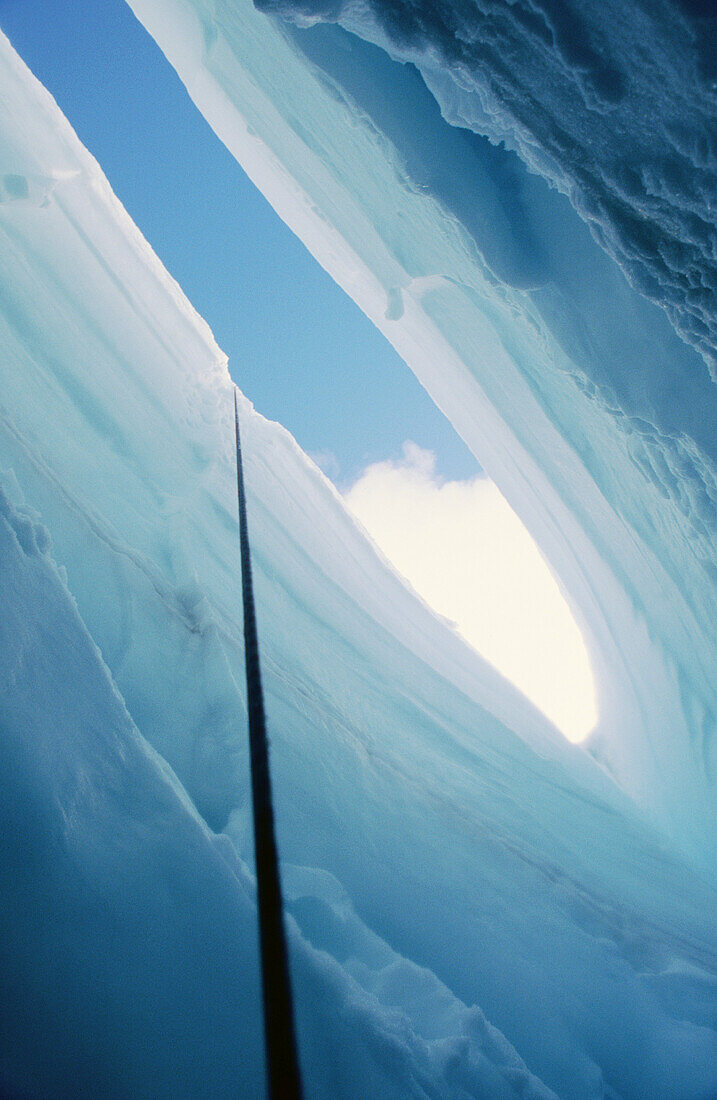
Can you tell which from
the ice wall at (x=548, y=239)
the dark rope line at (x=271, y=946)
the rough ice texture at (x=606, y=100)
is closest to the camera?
the dark rope line at (x=271, y=946)

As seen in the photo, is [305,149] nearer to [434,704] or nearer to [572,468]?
[572,468]

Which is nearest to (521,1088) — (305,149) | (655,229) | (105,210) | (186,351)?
(655,229)

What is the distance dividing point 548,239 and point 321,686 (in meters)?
2.84

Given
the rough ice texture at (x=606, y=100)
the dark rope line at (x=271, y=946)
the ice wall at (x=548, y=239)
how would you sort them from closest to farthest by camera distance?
the dark rope line at (x=271, y=946), the rough ice texture at (x=606, y=100), the ice wall at (x=548, y=239)

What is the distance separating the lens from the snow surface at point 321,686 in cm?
136

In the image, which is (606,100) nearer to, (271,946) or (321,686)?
(271,946)

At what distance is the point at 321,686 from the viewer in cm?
368

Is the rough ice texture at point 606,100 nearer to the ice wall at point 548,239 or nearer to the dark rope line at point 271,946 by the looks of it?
the ice wall at point 548,239

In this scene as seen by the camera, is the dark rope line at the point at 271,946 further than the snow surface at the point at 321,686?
No

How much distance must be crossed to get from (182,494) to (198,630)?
4.22ft

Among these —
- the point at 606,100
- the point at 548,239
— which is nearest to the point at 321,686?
the point at 548,239

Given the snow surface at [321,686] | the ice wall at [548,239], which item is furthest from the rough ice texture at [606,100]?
the snow surface at [321,686]

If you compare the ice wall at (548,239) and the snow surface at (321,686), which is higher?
the ice wall at (548,239)

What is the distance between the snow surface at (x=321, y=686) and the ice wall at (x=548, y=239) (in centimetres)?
3
